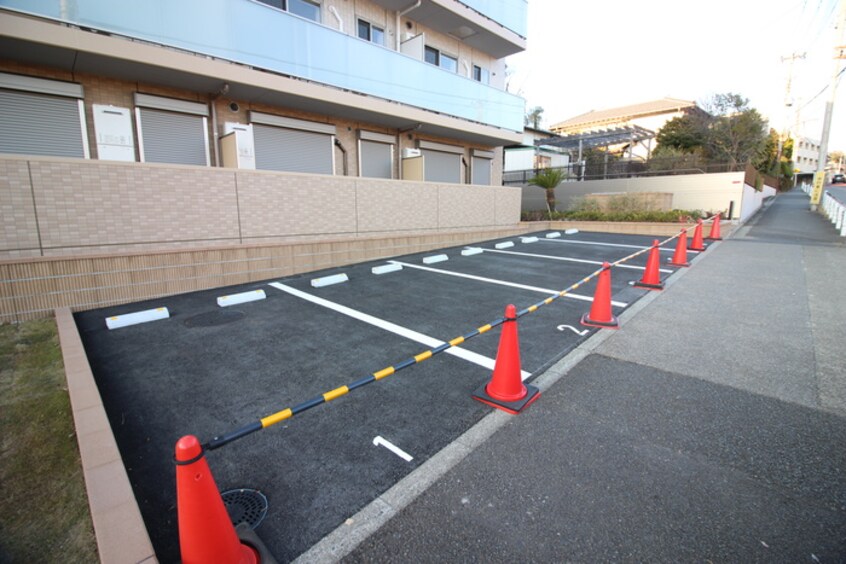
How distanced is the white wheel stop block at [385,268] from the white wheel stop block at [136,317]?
11.7 ft

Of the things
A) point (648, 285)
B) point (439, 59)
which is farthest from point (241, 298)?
point (439, 59)

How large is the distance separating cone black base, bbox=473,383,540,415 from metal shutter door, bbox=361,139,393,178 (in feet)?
28.3

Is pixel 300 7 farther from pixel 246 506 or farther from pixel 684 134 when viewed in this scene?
pixel 684 134

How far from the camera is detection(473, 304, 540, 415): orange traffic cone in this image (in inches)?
120

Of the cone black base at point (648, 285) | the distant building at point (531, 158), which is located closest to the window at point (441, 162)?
the cone black base at point (648, 285)

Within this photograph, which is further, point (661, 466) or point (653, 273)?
point (653, 273)

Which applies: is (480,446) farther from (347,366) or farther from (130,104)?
(130,104)

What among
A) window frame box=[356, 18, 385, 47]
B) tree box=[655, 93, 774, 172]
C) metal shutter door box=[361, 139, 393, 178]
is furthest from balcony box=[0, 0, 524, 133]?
tree box=[655, 93, 774, 172]

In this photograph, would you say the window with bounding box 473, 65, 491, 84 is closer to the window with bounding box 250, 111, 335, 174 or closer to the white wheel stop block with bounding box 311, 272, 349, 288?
the window with bounding box 250, 111, 335, 174

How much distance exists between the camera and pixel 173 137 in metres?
7.41

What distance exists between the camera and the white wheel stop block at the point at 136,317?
4.68 m

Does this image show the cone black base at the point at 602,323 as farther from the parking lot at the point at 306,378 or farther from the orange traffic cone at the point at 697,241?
the orange traffic cone at the point at 697,241

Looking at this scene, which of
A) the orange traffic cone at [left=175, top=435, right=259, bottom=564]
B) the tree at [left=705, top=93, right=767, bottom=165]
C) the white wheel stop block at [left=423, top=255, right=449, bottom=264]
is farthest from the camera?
the tree at [left=705, top=93, right=767, bottom=165]

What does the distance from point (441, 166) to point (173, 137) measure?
7.79m
